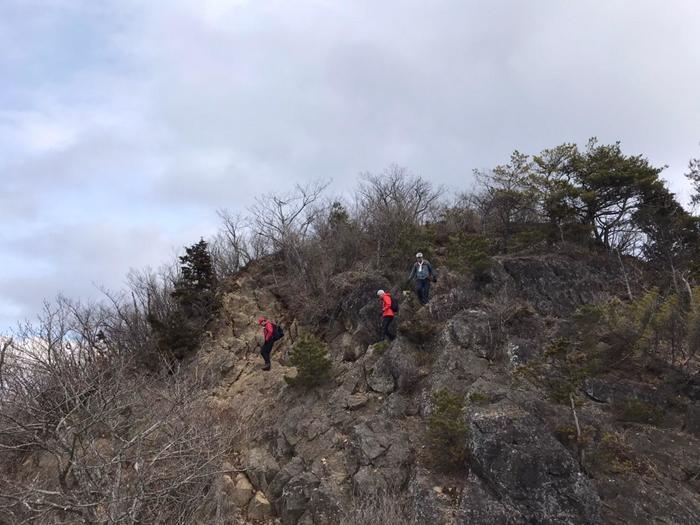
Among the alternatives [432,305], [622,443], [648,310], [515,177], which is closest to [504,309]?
Result: [432,305]

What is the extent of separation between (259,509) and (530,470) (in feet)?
21.0

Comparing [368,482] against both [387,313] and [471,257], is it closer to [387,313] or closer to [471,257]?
[387,313]

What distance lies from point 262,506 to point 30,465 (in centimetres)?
733

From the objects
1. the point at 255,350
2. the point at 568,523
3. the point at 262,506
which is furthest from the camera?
the point at 255,350

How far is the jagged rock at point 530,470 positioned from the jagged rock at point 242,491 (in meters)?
5.79

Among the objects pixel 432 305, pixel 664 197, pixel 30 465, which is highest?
pixel 664 197

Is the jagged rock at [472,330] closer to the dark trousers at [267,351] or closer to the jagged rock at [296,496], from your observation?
the jagged rock at [296,496]

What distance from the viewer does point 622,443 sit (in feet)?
35.2

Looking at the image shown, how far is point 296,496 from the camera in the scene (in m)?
11.4

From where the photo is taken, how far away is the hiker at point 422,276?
1630cm

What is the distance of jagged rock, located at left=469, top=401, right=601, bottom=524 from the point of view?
9.27 meters

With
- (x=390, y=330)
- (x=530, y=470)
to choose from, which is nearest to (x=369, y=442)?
(x=530, y=470)

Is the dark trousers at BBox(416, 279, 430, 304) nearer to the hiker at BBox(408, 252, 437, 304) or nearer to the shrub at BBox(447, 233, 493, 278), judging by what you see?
the hiker at BBox(408, 252, 437, 304)

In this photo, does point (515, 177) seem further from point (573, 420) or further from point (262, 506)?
point (262, 506)
